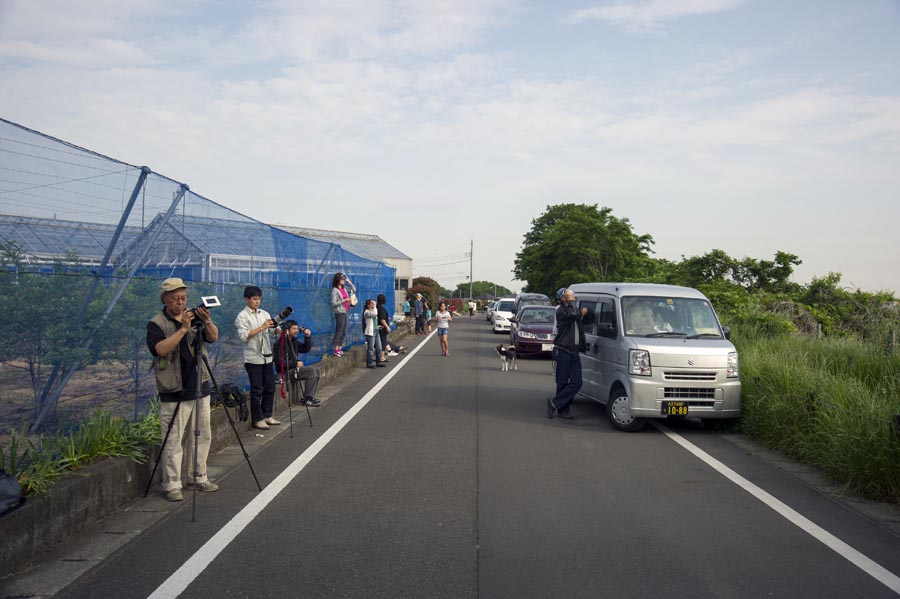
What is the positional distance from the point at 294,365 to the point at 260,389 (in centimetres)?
150

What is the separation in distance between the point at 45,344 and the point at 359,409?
6.20 meters

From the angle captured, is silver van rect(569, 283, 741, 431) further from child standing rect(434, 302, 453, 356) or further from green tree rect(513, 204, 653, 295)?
green tree rect(513, 204, 653, 295)

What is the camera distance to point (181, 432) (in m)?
6.30

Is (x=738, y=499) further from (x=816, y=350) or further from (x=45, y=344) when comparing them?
(x=816, y=350)

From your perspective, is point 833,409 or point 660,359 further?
point 660,359

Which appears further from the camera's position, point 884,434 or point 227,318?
point 227,318

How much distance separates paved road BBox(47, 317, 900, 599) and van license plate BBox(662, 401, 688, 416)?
342mm

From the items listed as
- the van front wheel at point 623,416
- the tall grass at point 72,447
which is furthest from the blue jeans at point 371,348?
the tall grass at point 72,447

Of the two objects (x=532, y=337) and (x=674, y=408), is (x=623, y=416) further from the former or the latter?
(x=532, y=337)

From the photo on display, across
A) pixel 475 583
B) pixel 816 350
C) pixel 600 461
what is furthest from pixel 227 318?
pixel 816 350

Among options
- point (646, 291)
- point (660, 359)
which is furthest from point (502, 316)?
point (660, 359)

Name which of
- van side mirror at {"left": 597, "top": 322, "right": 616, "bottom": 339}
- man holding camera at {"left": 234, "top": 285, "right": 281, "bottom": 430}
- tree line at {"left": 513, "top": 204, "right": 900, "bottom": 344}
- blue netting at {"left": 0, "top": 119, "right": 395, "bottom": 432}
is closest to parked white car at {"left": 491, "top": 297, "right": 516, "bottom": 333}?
tree line at {"left": 513, "top": 204, "right": 900, "bottom": 344}

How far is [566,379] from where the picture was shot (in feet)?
35.2

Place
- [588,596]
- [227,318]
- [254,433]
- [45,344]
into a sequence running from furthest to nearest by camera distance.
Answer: [227,318]
[254,433]
[45,344]
[588,596]
